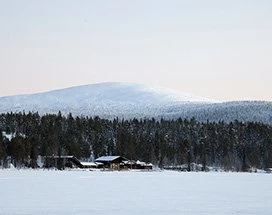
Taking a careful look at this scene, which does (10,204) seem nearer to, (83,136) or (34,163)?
(34,163)

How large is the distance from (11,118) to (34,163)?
37.2 m

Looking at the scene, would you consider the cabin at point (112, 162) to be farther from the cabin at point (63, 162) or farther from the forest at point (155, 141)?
the forest at point (155, 141)

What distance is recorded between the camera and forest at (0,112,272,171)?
12712 cm

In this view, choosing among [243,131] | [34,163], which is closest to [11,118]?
[34,163]

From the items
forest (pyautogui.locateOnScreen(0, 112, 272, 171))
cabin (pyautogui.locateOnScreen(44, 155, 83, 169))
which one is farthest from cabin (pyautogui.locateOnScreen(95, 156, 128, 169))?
forest (pyautogui.locateOnScreen(0, 112, 272, 171))

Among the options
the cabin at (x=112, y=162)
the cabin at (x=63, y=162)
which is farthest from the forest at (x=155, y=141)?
the cabin at (x=112, y=162)

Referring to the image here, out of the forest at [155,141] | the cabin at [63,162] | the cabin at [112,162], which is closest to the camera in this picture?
the cabin at [63,162]

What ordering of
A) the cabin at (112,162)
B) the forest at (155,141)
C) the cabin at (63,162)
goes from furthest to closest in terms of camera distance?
the forest at (155,141) < the cabin at (112,162) < the cabin at (63,162)

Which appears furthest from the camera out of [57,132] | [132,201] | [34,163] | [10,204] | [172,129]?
[172,129]

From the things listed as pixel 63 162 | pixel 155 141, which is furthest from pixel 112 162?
pixel 155 141

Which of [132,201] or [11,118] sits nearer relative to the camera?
[132,201]

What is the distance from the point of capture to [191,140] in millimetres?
141625

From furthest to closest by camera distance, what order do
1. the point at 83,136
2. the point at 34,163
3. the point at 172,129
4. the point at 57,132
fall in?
the point at 172,129 → the point at 83,136 → the point at 57,132 → the point at 34,163

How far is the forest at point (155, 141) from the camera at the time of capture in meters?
127
